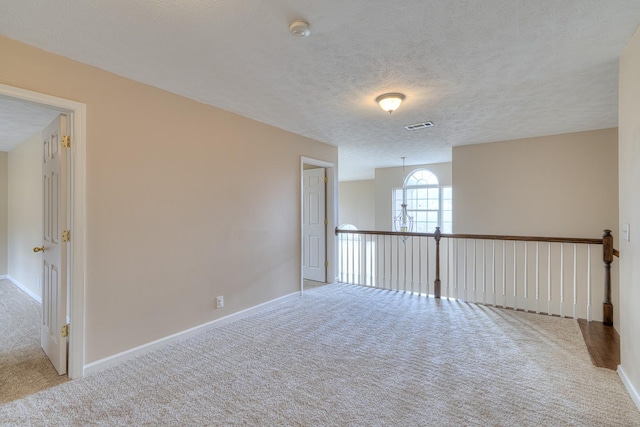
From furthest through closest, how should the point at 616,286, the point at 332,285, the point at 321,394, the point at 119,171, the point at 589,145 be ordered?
the point at 332,285 → the point at 589,145 → the point at 616,286 → the point at 119,171 → the point at 321,394

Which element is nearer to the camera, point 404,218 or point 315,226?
point 315,226

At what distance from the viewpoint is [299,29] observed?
1.90m

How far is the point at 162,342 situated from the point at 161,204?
1.33 m

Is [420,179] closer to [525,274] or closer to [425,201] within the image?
[425,201]

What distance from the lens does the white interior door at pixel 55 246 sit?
2348 mm

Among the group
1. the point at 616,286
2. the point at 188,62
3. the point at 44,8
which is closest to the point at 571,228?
the point at 616,286

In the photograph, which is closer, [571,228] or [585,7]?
[585,7]

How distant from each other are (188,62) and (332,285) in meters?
4.02

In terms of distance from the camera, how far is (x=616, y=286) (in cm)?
391

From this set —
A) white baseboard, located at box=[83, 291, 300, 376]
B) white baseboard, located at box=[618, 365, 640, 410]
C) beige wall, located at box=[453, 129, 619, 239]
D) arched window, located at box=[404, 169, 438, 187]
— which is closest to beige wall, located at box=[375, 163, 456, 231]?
arched window, located at box=[404, 169, 438, 187]

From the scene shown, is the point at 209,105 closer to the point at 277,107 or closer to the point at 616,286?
the point at 277,107

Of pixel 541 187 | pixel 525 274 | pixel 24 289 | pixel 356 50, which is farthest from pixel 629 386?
pixel 24 289

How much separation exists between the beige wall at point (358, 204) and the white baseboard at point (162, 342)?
7.00 m

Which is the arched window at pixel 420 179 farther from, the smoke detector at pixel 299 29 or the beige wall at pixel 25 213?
the beige wall at pixel 25 213
